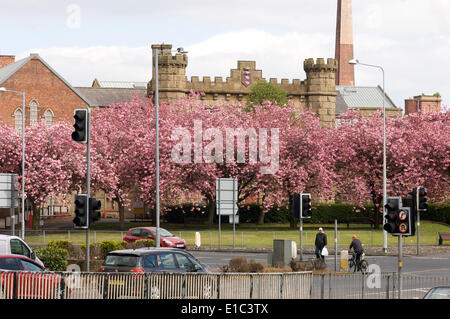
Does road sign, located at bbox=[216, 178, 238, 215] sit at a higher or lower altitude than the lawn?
higher

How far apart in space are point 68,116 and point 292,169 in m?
26.5

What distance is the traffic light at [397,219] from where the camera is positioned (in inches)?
939

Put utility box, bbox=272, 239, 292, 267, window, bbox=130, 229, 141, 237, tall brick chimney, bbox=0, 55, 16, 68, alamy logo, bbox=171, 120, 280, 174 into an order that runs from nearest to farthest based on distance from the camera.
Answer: utility box, bbox=272, 239, 292, 267, window, bbox=130, 229, 141, 237, alamy logo, bbox=171, 120, 280, 174, tall brick chimney, bbox=0, 55, 16, 68

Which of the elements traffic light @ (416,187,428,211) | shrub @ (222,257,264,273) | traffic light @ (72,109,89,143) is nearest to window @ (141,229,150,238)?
traffic light @ (416,187,428,211)

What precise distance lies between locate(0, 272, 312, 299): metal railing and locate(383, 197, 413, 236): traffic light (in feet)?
14.4

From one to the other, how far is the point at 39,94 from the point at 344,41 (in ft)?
214

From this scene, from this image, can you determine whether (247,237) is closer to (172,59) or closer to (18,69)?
(172,59)

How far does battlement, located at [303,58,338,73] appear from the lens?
277 ft

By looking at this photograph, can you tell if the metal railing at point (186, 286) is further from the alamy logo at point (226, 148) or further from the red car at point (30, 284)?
the alamy logo at point (226, 148)

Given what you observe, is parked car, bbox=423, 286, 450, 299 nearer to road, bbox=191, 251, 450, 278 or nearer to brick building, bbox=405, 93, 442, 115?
road, bbox=191, 251, 450, 278

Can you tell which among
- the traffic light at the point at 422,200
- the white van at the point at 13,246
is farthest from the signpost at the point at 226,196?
the white van at the point at 13,246
